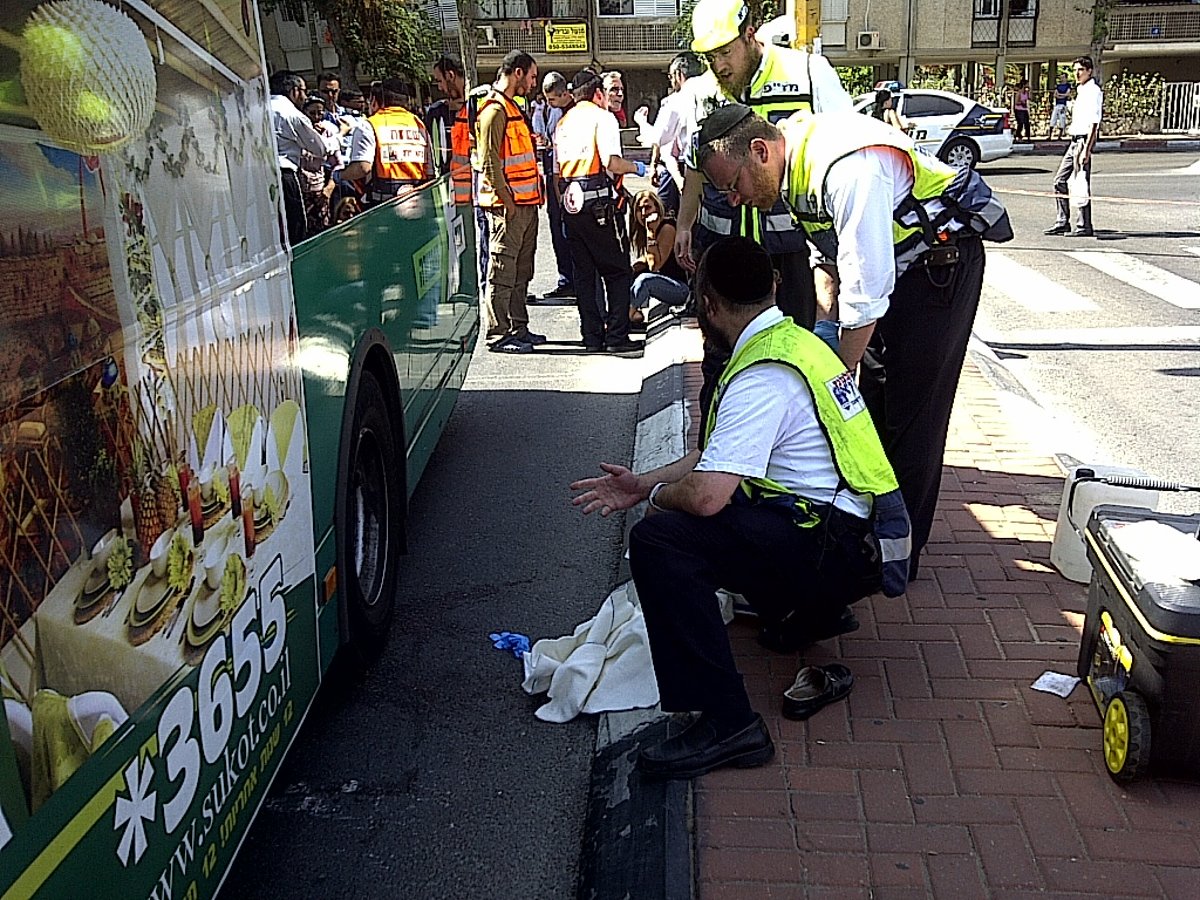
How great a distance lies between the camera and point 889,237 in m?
3.40

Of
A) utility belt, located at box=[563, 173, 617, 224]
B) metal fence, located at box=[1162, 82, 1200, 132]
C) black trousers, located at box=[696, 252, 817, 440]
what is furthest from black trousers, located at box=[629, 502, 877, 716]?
metal fence, located at box=[1162, 82, 1200, 132]

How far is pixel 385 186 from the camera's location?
4.24m

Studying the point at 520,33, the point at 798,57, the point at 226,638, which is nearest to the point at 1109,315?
the point at 798,57

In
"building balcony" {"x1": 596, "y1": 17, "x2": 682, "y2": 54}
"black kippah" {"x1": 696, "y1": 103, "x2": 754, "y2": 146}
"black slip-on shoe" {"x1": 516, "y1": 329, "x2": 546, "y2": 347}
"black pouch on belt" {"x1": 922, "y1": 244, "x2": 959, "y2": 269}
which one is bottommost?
"black slip-on shoe" {"x1": 516, "y1": 329, "x2": 546, "y2": 347}

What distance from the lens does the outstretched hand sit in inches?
130

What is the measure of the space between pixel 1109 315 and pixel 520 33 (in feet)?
119

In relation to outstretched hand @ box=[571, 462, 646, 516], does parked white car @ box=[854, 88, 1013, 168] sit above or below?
above

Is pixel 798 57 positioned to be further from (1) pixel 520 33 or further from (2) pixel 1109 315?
(1) pixel 520 33

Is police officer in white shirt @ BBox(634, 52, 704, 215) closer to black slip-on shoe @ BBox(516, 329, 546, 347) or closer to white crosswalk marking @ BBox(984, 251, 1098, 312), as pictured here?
black slip-on shoe @ BBox(516, 329, 546, 347)

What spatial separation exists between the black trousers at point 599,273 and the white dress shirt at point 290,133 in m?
5.25

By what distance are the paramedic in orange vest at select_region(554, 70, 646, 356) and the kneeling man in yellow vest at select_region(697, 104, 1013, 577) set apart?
4.57 meters

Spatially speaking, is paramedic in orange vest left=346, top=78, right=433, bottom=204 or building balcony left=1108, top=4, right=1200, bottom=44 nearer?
paramedic in orange vest left=346, top=78, right=433, bottom=204

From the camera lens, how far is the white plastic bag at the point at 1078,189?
42.9 feet

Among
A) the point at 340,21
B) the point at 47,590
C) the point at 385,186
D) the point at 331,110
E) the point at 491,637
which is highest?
the point at 340,21
